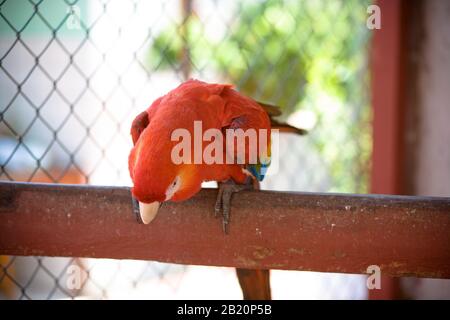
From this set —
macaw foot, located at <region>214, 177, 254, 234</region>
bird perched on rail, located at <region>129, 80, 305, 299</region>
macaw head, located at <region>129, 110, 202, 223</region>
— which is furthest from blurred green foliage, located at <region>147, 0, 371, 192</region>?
macaw head, located at <region>129, 110, 202, 223</region>

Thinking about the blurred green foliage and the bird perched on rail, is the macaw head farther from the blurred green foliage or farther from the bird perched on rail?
the blurred green foliage

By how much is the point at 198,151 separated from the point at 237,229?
0.65ft

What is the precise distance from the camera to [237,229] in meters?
1.08

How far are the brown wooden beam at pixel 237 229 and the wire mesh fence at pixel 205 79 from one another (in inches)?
59.0

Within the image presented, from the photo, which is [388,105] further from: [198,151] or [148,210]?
[148,210]

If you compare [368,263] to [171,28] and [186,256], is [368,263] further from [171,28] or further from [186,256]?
[171,28]

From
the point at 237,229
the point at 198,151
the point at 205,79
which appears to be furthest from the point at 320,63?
the point at 237,229

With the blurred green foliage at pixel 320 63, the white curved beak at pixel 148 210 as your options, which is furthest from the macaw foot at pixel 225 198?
the blurred green foliage at pixel 320 63

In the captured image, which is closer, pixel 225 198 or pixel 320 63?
pixel 225 198

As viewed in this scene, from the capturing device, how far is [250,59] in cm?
365

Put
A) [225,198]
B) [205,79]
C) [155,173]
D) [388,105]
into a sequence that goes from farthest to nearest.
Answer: [205,79], [388,105], [225,198], [155,173]

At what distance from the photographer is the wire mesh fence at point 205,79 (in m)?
2.79

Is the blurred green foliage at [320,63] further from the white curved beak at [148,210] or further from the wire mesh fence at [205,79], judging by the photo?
the white curved beak at [148,210]
